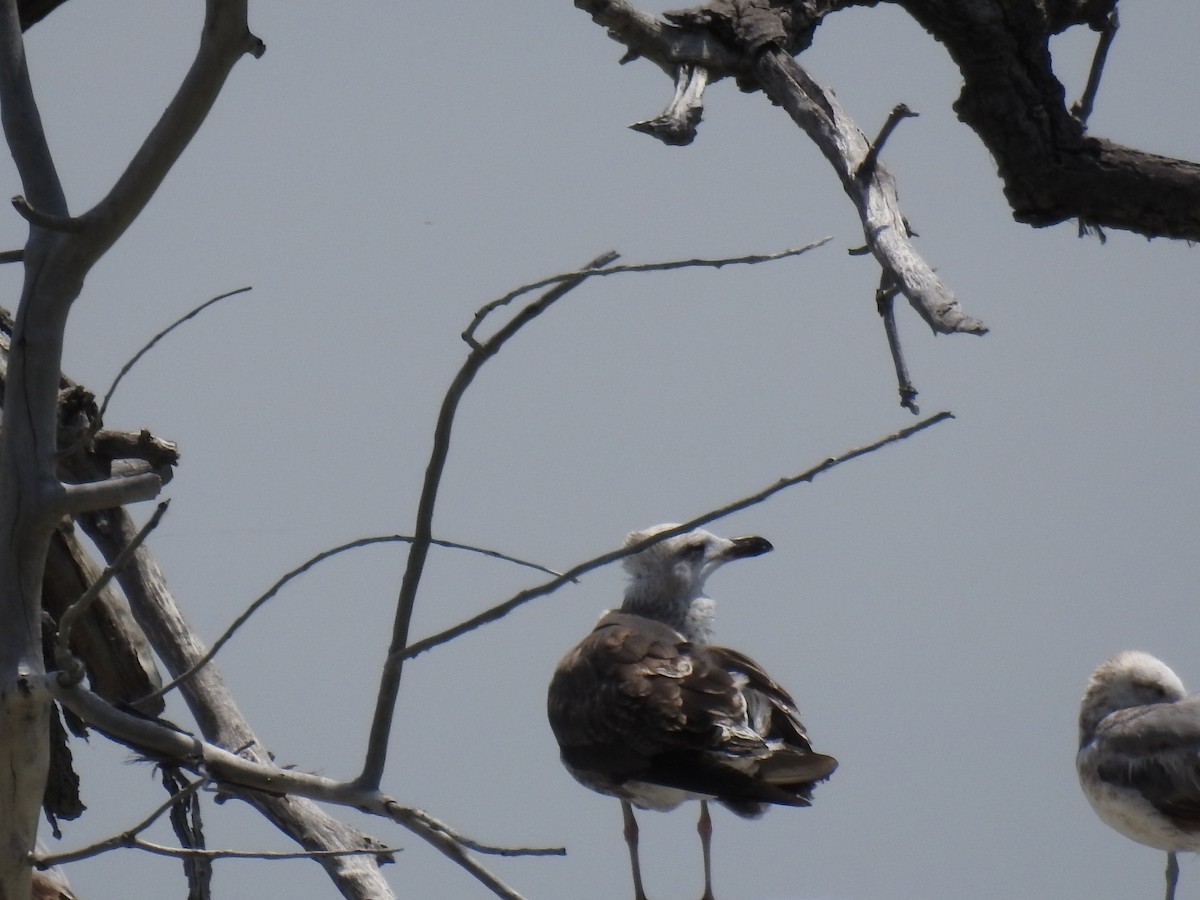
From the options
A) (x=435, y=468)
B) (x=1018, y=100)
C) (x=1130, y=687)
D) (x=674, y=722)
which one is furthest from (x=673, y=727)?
(x=1130, y=687)

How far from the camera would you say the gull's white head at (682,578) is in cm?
592

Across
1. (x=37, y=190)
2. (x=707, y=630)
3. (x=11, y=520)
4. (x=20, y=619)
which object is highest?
(x=707, y=630)

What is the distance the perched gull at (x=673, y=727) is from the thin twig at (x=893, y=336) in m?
1.67

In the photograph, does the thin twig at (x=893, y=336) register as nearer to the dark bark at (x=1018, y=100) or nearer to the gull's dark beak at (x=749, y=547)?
the dark bark at (x=1018, y=100)

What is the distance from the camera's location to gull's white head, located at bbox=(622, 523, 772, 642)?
5.92 m

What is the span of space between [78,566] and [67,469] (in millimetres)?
335

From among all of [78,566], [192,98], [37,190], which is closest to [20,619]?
[37,190]

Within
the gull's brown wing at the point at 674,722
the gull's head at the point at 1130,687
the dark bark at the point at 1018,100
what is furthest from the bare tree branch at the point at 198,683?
the gull's head at the point at 1130,687

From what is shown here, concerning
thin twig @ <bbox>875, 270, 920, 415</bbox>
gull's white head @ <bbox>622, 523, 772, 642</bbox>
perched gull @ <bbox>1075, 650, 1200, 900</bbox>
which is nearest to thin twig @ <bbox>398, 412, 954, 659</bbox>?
thin twig @ <bbox>875, 270, 920, 415</bbox>

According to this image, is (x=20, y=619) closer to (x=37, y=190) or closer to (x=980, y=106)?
(x=37, y=190)

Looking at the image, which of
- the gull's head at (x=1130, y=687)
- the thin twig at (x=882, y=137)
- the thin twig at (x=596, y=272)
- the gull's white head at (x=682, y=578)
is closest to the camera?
the thin twig at (x=596, y=272)

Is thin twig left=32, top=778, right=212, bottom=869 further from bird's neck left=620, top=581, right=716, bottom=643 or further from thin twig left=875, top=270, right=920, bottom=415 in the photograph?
bird's neck left=620, top=581, right=716, bottom=643

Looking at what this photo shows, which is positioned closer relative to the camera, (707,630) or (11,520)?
(11,520)

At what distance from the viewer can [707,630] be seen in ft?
19.5
